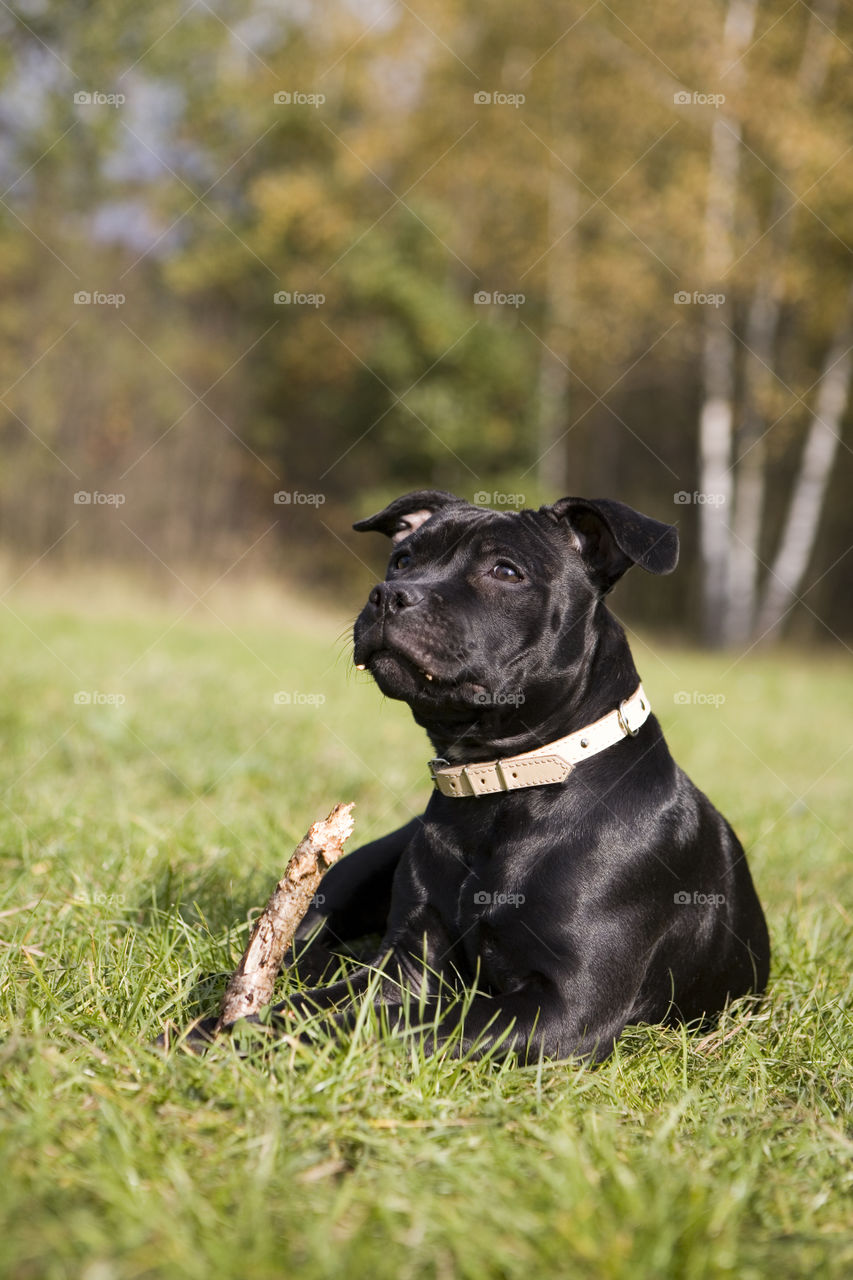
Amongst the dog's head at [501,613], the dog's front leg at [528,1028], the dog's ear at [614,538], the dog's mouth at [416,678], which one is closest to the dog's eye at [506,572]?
the dog's head at [501,613]

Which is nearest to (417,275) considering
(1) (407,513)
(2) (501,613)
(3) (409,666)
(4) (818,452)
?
(4) (818,452)

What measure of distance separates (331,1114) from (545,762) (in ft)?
3.81

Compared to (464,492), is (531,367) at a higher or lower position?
higher

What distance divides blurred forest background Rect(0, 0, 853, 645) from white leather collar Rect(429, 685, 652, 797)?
1155cm

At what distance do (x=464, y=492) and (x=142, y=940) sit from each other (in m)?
15.4

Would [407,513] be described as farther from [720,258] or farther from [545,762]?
[720,258]

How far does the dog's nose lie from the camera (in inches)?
122

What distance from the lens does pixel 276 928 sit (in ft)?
8.87

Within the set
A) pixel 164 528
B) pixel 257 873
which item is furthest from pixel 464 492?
pixel 257 873

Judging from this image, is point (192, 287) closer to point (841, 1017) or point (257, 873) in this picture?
point (257, 873)

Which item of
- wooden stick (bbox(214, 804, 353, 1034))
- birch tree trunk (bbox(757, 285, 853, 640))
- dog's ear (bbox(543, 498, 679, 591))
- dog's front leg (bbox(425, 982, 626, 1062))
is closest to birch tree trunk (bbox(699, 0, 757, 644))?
birch tree trunk (bbox(757, 285, 853, 640))

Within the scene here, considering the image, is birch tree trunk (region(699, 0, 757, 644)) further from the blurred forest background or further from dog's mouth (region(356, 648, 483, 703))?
dog's mouth (region(356, 648, 483, 703))

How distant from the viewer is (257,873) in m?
3.94

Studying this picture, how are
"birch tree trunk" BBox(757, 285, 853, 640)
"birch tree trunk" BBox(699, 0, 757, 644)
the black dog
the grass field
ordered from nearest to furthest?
the grass field
the black dog
"birch tree trunk" BBox(699, 0, 757, 644)
"birch tree trunk" BBox(757, 285, 853, 640)
